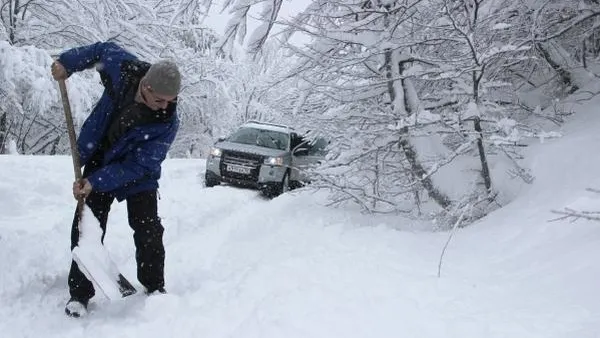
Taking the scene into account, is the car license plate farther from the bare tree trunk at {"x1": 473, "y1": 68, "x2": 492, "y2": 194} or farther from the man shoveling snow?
the man shoveling snow

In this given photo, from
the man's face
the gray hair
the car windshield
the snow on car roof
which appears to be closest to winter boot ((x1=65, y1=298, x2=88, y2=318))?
the man's face

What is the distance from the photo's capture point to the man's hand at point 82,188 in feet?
10.9

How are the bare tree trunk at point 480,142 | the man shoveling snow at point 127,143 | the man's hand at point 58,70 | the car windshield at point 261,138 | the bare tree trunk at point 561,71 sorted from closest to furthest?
the man shoveling snow at point 127,143
the man's hand at point 58,70
the bare tree trunk at point 480,142
the bare tree trunk at point 561,71
the car windshield at point 261,138

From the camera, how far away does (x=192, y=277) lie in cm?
439

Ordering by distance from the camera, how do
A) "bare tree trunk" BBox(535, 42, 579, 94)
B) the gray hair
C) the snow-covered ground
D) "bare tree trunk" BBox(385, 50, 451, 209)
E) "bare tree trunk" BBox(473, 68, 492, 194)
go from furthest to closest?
1. "bare tree trunk" BBox(535, 42, 579, 94)
2. "bare tree trunk" BBox(385, 50, 451, 209)
3. "bare tree trunk" BBox(473, 68, 492, 194)
4. the gray hair
5. the snow-covered ground

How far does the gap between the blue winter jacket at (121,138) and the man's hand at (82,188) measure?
0.03 meters

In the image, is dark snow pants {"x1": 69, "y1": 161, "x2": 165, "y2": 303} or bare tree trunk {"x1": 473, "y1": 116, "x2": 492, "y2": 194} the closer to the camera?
dark snow pants {"x1": 69, "y1": 161, "x2": 165, "y2": 303}

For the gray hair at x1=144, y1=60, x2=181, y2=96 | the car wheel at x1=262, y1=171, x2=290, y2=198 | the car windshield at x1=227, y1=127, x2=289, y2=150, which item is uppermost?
the gray hair at x1=144, y1=60, x2=181, y2=96

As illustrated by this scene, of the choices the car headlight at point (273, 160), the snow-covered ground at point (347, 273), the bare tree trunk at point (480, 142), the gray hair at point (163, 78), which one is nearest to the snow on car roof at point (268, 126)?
the car headlight at point (273, 160)

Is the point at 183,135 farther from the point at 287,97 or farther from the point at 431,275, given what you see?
the point at 431,275

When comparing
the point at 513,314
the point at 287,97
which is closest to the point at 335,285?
the point at 513,314

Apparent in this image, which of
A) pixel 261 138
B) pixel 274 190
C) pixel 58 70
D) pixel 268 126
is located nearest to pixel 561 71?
pixel 58 70

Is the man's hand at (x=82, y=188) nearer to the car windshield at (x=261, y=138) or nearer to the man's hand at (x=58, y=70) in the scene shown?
the man's hand at (x=58, y=70)

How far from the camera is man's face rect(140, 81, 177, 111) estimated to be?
131 inches
